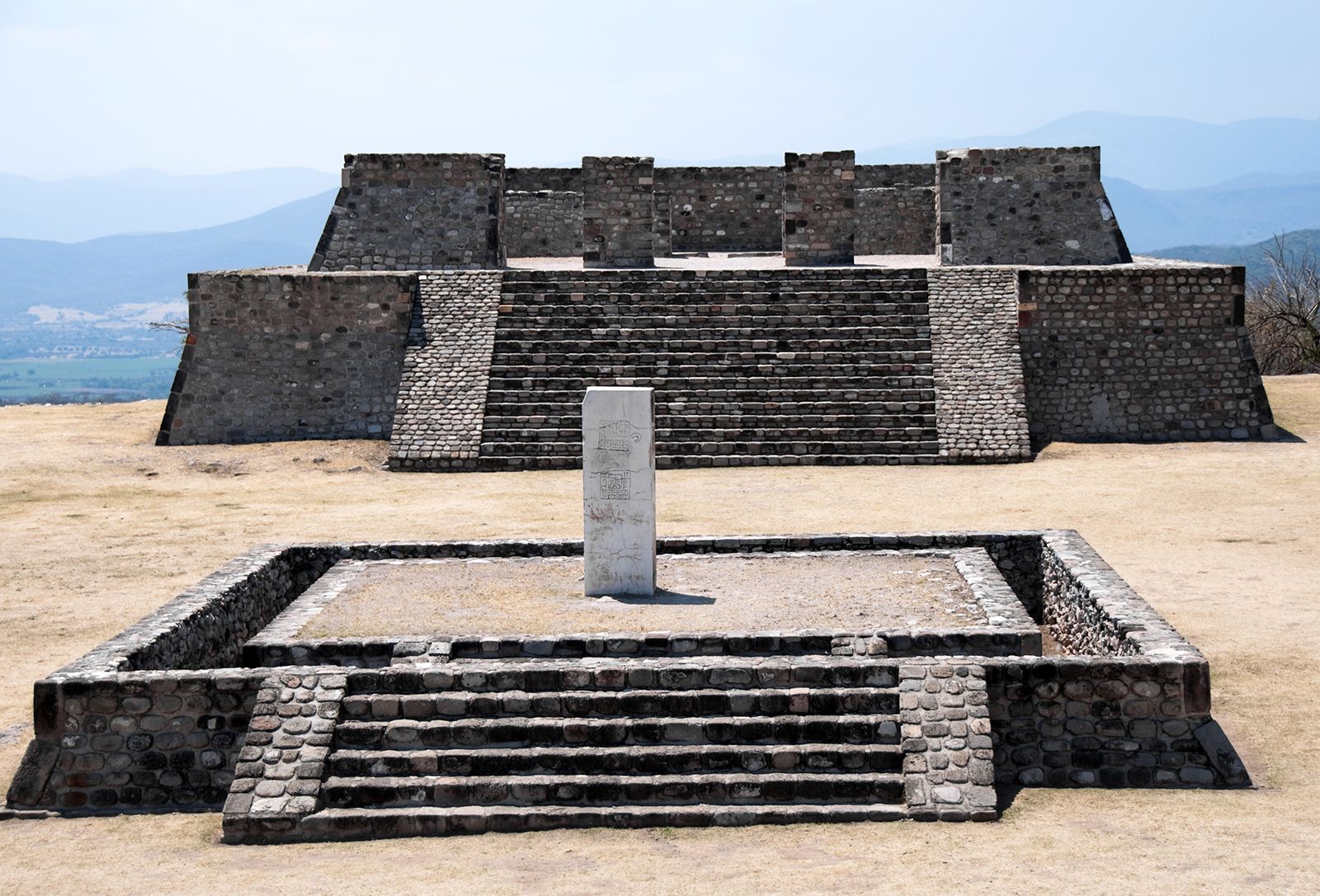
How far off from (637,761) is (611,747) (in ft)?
0.63

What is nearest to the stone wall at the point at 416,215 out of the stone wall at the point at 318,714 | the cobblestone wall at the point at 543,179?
the cobblestone wall at the point at 543,179

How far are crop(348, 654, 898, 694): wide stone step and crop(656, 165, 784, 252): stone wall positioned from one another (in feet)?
67.3

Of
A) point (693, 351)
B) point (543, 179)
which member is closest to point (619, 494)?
point (693, 351)

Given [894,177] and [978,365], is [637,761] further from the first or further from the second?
[894,177]

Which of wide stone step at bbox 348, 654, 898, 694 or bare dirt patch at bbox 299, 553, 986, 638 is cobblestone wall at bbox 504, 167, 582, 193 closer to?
bare dirt patch at bbox 299, 553, 986, 638

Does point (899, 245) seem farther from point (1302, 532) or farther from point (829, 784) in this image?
point (829, 784)

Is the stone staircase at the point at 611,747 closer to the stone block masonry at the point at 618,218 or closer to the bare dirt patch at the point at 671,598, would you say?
the bare dirt patch at the point at 671,598

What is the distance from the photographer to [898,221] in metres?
26.9

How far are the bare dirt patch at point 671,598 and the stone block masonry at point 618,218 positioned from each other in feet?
38.3

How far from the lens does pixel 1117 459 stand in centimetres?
1711

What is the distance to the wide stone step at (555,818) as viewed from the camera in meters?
6.86

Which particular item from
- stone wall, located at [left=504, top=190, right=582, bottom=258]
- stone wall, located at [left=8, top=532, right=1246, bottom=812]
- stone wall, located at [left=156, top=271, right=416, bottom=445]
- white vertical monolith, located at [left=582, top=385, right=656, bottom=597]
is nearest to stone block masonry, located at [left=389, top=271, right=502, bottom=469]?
stone wall, located at [left=156, top=271, right=416, bottom=445]

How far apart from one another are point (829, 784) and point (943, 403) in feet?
37.3

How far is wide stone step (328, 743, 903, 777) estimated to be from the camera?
7.17 meters
